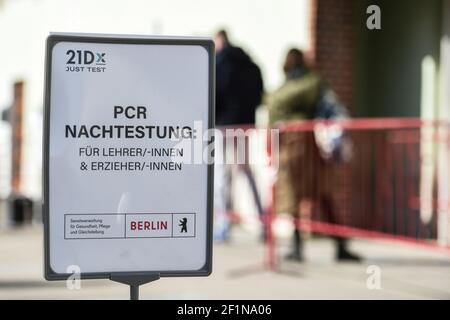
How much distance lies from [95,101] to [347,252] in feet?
15.6

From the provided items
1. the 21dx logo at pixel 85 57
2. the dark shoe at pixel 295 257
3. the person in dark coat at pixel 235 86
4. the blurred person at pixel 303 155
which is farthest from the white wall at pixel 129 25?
the 21dx logo at pixel 85 57

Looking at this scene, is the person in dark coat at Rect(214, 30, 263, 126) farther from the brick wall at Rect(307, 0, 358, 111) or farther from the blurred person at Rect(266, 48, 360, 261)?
the blurred person at Rect(266, 48, 360, 261)

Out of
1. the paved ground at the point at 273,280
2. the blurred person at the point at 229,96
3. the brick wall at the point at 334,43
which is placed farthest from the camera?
the brick wall at the point at 334,43

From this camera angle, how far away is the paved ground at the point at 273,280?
691 centimetres

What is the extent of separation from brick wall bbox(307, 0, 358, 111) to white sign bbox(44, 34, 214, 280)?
649 cm

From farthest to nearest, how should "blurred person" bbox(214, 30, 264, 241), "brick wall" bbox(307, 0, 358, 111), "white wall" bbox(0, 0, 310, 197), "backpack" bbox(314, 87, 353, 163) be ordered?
"white wall" bbox(0, 0, 310, 197)
"brick wall" bbox(307, 0, 358, 111)
"blurred person" bbox(214, 30, 264, 241)
"backpack" bbox(314, 87, 353, 163)

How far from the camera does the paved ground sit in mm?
6910

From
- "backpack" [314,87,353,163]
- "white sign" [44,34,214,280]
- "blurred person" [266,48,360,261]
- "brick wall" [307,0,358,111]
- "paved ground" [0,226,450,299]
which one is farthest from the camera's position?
"brick wall" [307,0,358,111]

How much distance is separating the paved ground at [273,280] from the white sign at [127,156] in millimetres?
2319

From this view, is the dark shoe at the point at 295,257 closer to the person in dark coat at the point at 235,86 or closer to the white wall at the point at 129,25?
the person in dark coat at the point at 235,86

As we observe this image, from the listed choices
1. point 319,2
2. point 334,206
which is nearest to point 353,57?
point 319,2

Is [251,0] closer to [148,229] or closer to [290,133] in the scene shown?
[290,133]

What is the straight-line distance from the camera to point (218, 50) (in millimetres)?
10555

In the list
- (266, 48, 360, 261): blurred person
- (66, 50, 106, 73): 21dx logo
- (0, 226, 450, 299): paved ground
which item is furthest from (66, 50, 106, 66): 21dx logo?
(266, 48, 360, 261): blurred person
